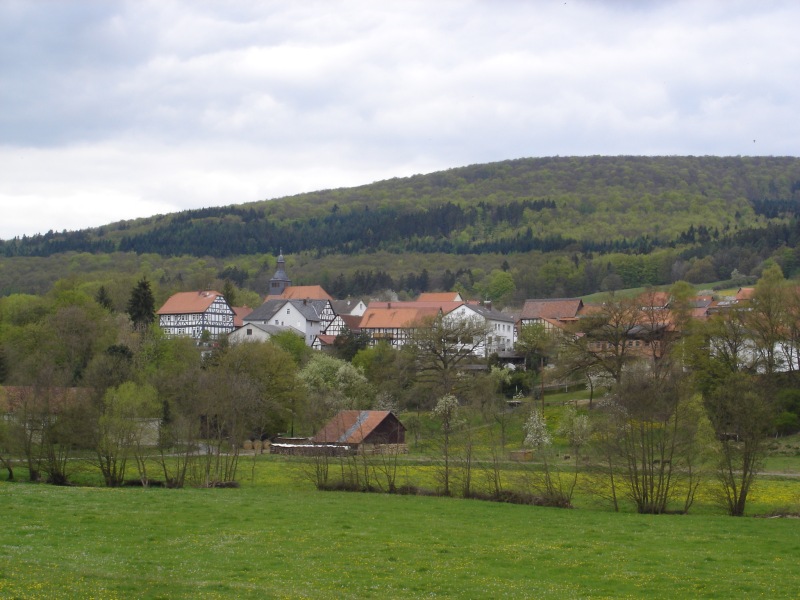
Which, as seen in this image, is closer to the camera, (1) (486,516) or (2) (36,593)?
(2) (36,593)

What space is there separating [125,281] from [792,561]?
112692 mm

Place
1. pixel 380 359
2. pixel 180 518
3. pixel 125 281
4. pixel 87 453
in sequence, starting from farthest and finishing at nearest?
pixel 125 281 < pixel 380 359 < pixel 87 453 < pixel 180 518

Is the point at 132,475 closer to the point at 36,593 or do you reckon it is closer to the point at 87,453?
the point at 87,453

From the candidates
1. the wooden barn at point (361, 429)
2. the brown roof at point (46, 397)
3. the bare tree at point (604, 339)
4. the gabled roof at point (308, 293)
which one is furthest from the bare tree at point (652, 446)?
the gabled roof at point (308, 293)

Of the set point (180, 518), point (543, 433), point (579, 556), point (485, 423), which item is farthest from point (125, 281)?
point (579, 556)

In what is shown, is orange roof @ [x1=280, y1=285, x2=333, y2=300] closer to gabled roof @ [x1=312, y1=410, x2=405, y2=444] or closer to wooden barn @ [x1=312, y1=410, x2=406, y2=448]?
wooden barn @ [x1=312, y1=410, x2=406, y2=448]

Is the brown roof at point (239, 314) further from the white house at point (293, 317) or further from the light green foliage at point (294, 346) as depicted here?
the light green foliage at point (294, 346)

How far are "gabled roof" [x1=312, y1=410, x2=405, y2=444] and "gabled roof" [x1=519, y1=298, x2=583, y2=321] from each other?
5601 cm

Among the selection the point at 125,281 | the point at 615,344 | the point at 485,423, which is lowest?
the point at 485,423

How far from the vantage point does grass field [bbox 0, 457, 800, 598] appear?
19109 millimetres

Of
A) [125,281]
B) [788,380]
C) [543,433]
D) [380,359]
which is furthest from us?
[125,281]

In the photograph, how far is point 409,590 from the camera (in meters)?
19.3

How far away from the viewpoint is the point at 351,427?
61.6 m

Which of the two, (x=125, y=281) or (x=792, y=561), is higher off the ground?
(x=125, y=281)
